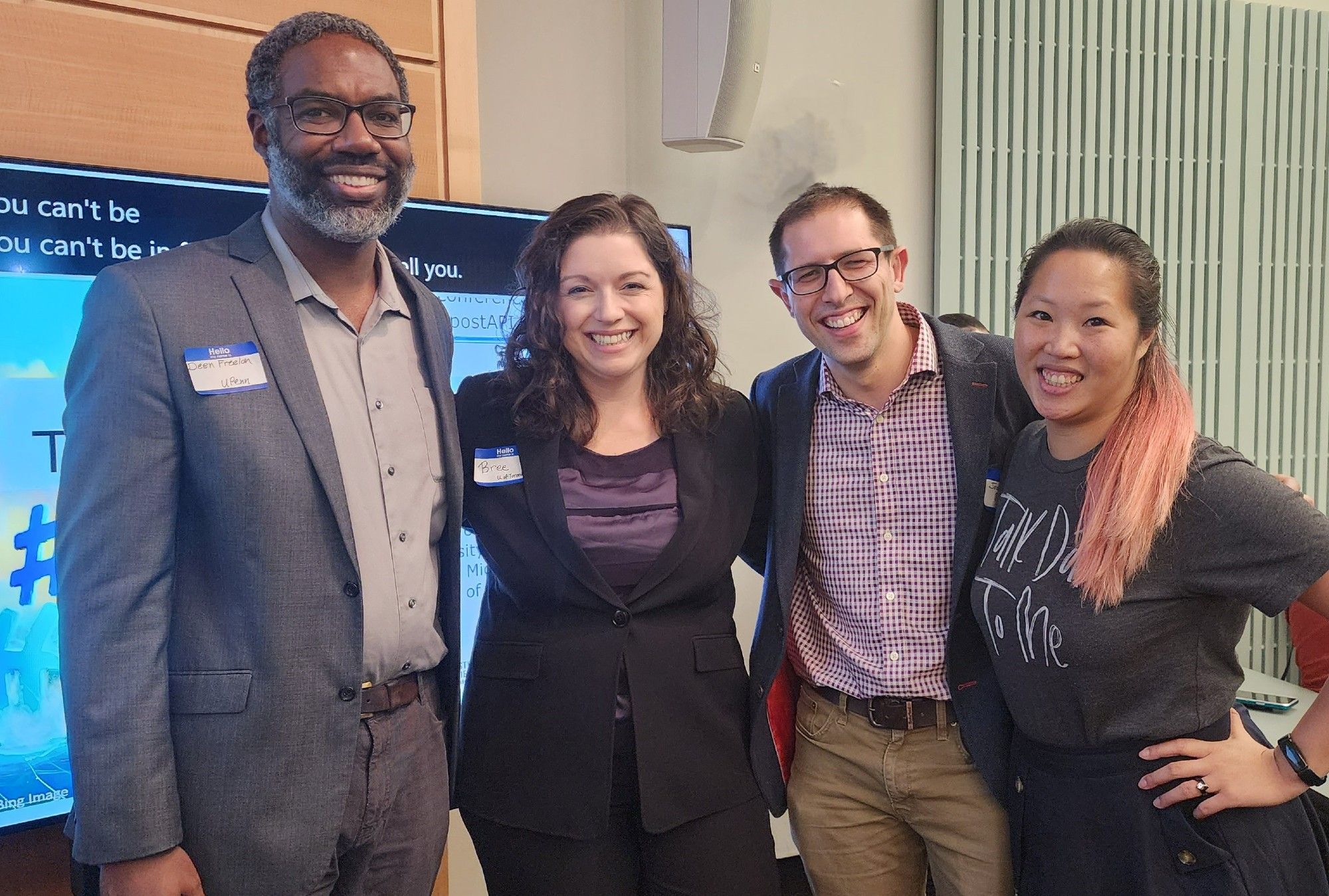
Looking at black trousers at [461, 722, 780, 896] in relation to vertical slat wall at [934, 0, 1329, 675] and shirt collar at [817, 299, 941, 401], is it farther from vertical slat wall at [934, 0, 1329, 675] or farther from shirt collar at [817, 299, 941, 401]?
vertical slat wall at [934, 0, 1329, 675]

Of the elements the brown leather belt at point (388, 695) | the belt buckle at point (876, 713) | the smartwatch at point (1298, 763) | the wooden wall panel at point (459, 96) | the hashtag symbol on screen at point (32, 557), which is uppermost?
the wooden wall panel at point (459, 96)

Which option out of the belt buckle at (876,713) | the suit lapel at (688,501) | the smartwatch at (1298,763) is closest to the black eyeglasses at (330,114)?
the suit lapel at (688,501)

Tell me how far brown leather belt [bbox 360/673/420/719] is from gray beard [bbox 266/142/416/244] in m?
0.78

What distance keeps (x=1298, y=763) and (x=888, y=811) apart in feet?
2.52

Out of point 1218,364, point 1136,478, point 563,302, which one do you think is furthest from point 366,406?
point 1218,364

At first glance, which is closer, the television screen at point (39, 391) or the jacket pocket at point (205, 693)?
the jacket pocket at point (205, 693)

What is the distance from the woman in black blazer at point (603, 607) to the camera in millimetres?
1852

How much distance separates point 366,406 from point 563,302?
48 centimetres

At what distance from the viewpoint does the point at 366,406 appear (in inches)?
69.0

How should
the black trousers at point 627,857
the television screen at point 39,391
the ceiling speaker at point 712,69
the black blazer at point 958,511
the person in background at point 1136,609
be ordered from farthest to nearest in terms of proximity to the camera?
the ceiling speaker at point 712,69
the television screen at point 39,391
the black blazer at point 958,511
the black trousers at point 627,857
the person in background at point 1136,609

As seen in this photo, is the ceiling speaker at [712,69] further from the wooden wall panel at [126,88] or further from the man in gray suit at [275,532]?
the man in gray suit at [275,532]

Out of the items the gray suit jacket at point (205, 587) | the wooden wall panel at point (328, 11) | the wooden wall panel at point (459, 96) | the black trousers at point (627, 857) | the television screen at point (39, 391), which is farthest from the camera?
the wooden wall panel at point (459, 96)

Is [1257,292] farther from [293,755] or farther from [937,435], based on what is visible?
[293,755]

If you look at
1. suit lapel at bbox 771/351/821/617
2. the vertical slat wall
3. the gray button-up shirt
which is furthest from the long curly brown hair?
the vertical slat wall
